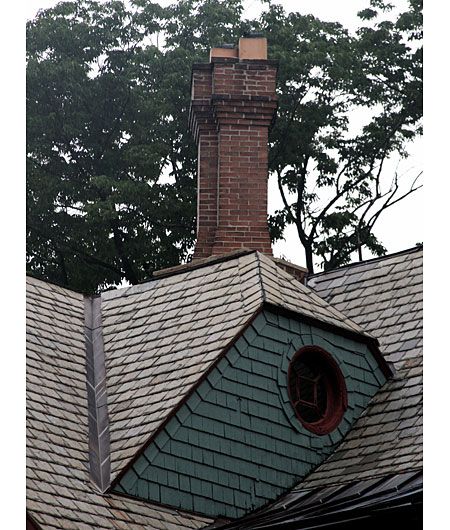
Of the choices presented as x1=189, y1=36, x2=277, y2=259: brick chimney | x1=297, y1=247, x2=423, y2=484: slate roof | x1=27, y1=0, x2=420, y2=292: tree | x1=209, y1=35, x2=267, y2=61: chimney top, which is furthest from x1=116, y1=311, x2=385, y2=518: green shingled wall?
x1=27, y1=0, x2=420, y2=292: tree

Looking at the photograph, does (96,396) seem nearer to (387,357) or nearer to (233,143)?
(387,357)

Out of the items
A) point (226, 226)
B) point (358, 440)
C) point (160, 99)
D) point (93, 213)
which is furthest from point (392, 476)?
point (160, 99)

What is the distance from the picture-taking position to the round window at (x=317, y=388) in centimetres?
1307

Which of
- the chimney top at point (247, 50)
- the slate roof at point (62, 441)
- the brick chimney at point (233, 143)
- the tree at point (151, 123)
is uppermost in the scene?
the tree at point (151, 123)

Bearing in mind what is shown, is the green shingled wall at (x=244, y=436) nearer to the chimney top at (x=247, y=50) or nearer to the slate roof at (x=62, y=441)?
the slate roof at (x=62, y=441)

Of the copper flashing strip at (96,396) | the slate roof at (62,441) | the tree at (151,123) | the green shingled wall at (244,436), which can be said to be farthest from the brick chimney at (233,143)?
the tree at (151,123)

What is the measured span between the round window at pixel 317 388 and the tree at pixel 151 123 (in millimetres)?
12016

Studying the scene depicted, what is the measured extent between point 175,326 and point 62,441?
2151 mm

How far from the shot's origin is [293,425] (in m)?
12.8

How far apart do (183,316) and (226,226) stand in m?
2.33

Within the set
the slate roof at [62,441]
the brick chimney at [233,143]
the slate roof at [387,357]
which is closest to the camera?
the slate roof at [62,441]

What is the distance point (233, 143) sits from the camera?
1652 centimetres

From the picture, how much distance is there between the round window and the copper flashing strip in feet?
5.78
